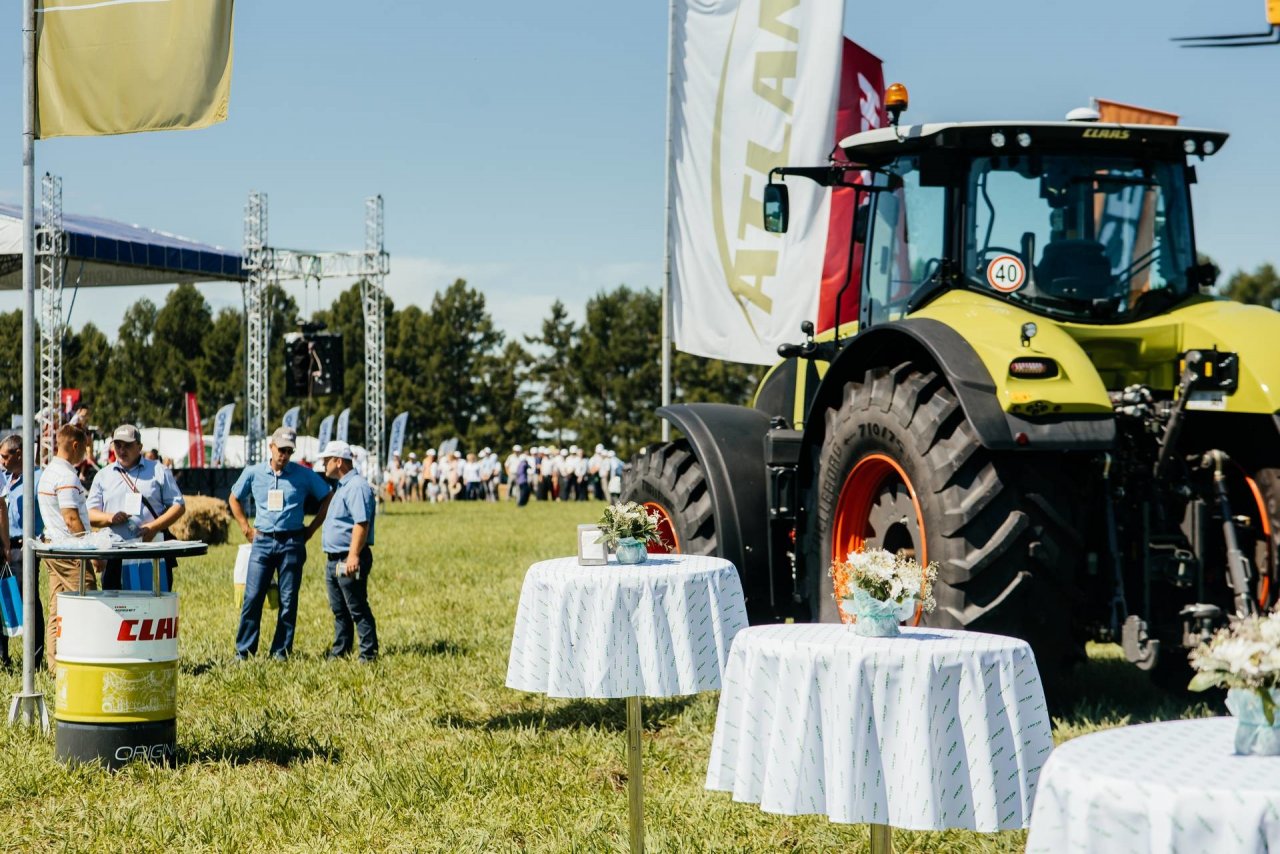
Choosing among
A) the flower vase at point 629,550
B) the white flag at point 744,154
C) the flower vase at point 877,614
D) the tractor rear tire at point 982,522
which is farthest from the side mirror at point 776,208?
the flower vase at point 877,614

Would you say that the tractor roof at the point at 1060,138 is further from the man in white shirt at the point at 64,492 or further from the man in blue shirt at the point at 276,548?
the man in white shirt at the point at 64,492

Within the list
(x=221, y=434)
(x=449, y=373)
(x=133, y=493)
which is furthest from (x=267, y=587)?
(x=449, y=373)

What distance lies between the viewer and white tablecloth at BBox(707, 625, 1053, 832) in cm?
362

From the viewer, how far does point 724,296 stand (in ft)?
35.8

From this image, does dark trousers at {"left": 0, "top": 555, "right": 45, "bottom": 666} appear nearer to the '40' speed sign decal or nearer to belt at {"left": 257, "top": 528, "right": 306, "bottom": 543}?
belt at {"left": 257, "top": 528, "right": 306, "bottom": 543}

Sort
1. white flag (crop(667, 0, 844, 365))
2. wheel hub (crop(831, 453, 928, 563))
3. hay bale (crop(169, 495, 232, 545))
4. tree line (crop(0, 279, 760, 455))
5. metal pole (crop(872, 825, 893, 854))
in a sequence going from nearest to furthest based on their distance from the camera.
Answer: metal pole (crop(872, 825, 893, 854)) < wheel hub (crop(831, 453, 928, 563)) < white flag (crop(667, 0, 844, 365)) < hay bale (crop(169, 495, 232, 545)) < tree line (crop(0, 279, 760, 455))

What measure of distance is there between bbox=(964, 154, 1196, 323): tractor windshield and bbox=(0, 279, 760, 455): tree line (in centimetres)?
7164

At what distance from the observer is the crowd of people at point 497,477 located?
43250 millimetres

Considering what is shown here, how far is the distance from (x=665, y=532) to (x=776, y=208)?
2.22 meters

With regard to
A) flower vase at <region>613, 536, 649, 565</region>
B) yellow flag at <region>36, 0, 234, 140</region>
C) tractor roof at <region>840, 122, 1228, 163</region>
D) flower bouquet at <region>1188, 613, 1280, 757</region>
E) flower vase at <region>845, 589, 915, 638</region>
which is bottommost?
flower vase at <region>613, 536, 649, 565</region>

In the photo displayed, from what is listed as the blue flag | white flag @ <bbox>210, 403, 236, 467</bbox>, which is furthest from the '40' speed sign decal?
the blue flag

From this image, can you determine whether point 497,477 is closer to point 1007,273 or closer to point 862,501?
point 862,501

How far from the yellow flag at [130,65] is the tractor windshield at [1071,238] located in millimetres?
3825

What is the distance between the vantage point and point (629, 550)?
19.8 ft
